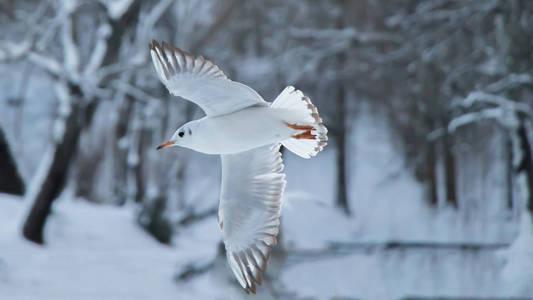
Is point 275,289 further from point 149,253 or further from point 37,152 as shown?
point 37,152

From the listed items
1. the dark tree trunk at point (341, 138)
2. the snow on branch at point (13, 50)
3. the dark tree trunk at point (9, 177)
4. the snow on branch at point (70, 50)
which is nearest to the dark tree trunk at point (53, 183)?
the snow on branch at point (70, 50)

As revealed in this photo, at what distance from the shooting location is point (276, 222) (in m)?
2.41

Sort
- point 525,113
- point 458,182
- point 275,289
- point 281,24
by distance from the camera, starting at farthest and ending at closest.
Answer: point 281,24, point 458,182, point 525,113, point 275,289

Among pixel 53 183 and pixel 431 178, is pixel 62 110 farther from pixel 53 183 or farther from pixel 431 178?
pixel 431 178

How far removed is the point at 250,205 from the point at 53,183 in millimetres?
2919

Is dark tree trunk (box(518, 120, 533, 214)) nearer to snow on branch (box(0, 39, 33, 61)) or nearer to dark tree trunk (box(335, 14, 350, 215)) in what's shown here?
snow on branch (box(0, 39, 33, 61))

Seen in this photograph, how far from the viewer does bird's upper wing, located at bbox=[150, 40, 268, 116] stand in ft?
6.50

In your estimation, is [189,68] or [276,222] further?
[276,222]

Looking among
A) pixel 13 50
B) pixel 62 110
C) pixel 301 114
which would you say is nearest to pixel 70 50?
pixel 13 50

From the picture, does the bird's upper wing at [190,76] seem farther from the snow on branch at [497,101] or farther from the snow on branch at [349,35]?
the snow on branch at [349,35]

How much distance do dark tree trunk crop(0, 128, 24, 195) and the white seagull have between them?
138 inches

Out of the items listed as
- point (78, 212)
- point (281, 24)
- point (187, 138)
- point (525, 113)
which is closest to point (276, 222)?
point (187, 138)

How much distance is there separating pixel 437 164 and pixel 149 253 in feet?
15.3

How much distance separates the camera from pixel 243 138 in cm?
215
